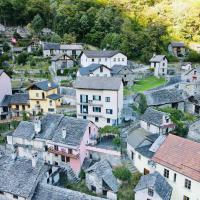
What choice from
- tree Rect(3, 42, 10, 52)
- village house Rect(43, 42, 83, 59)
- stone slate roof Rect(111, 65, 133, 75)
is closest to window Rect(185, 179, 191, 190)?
stone slate roof Rect(111, 65, 133, 75)

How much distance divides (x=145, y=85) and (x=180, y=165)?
106 ft

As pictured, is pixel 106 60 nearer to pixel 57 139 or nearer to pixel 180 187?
pixel 57 139

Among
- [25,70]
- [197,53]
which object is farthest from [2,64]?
[197,53]

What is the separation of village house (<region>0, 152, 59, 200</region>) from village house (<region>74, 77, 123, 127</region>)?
518 inches

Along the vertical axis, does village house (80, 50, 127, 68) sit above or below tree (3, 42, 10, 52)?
below

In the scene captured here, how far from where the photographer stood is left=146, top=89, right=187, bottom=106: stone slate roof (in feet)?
170

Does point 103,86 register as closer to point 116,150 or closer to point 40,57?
point 116,150

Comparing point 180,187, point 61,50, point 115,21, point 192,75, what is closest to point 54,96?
point 180,187

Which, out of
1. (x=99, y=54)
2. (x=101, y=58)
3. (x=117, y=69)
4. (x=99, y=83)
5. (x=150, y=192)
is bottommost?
(x=150, y=192)

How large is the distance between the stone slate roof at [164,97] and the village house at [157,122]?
25.6ft

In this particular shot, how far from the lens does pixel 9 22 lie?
96562mm

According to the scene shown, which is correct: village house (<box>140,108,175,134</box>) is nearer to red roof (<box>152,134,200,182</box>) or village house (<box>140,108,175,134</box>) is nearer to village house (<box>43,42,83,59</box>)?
red roof (<box>152,134,200,182</box>)

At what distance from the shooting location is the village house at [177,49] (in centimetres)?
8400

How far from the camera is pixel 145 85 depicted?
63344 mm
